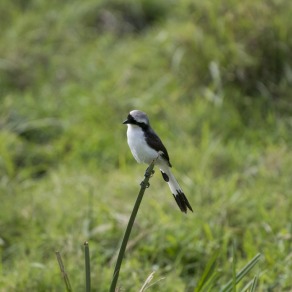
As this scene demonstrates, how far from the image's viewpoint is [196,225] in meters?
4.74

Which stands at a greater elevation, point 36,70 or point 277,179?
point 36,70

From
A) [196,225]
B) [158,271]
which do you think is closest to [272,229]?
[196,225]

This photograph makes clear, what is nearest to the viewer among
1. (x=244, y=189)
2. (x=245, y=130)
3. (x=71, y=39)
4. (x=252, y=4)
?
(x=244, y=189)

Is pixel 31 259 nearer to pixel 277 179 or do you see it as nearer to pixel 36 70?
pixel 277 179

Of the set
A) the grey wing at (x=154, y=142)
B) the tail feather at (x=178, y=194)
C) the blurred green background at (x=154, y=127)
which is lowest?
the blurred green background at (x=154, y=127)

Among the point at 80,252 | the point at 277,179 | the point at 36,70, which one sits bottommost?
the point at 277,179

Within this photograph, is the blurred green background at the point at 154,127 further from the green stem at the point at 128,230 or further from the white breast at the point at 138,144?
the green stem at the point at 128,230

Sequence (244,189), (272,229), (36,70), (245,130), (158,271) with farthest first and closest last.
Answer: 1. (36,70)
2. (245,130)
3. (244,189)
4. (272,229)
5. (158,271)

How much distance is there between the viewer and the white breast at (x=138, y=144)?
322 centimetres

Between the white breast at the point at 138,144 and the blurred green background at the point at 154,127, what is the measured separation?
30.7 inches

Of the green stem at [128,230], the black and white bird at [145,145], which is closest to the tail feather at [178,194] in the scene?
the black and white bird at [145,145]

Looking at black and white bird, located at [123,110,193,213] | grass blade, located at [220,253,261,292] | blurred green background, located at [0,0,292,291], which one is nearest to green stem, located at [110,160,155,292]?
grass blade, located at [220,253,261,292]

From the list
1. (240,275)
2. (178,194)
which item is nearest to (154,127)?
(178,194)

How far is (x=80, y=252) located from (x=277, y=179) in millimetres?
1674
